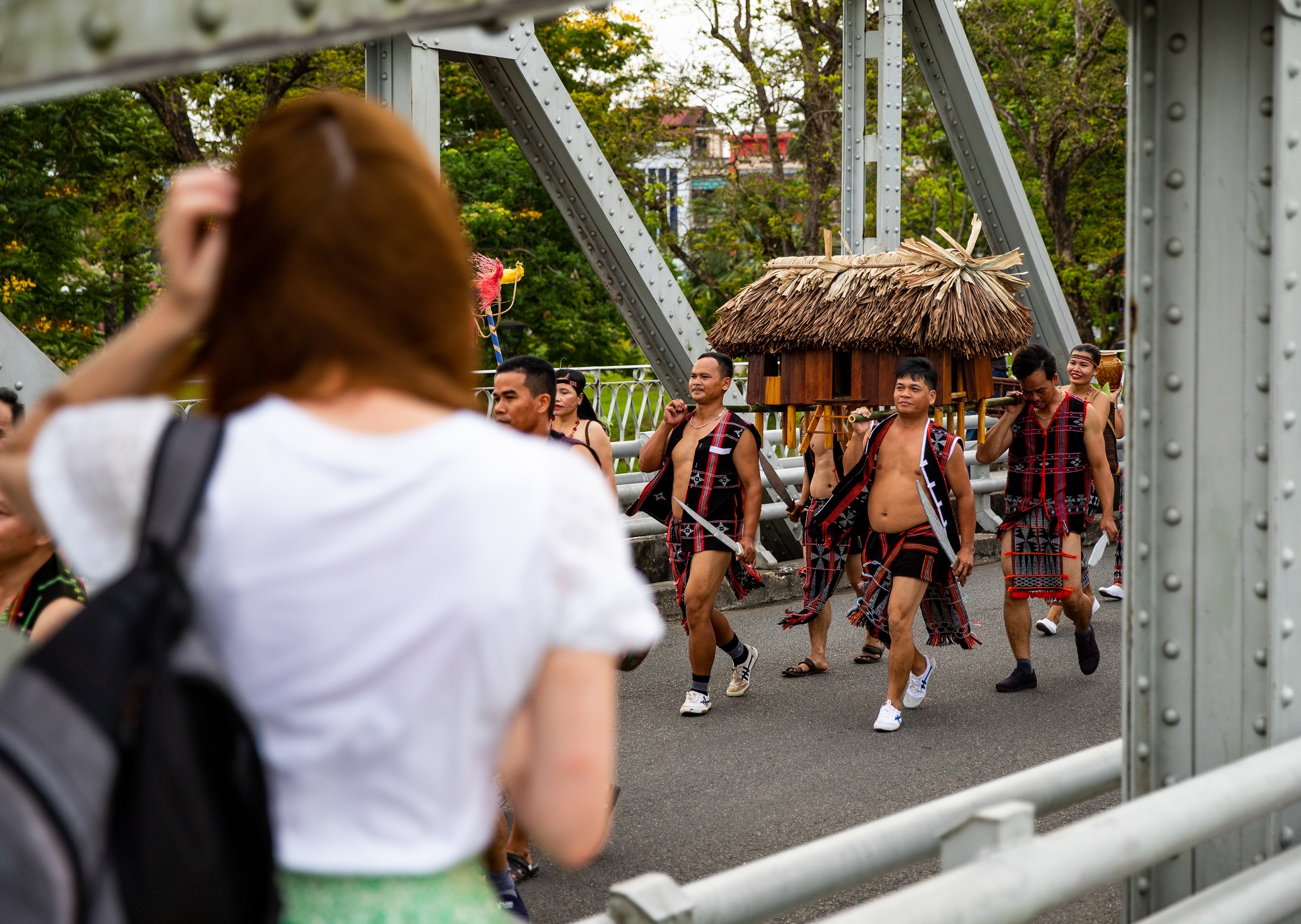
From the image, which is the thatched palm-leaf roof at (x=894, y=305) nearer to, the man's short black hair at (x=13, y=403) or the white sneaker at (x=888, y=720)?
the white sneaker at (x=888, y=720)

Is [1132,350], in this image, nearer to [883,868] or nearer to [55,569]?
[883,868]

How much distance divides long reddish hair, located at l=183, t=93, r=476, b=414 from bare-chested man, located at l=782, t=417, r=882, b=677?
6794 millimetres

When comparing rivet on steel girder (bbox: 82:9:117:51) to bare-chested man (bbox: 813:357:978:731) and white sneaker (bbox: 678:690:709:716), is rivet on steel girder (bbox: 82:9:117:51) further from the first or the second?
white sneaker (bbox: 678:690:709:716)

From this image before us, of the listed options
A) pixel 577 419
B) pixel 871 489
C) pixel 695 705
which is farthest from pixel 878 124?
pixel 695 705

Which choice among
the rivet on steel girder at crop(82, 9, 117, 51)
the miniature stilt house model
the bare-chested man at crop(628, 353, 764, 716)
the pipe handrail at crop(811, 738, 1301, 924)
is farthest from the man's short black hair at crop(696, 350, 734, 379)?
the rivet on steel girder at crop(82, 9, 117, 51)

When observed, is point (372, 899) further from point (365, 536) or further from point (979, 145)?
point (979, 145)

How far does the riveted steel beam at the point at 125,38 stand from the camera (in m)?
1.24

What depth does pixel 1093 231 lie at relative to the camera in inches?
984

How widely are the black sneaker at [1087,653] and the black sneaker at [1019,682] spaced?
1.39 feet

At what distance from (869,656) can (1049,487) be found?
1495mm

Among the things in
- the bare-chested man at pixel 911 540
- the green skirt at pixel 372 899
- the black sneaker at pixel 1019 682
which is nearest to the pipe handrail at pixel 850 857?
the green skirt at pixel 372 899

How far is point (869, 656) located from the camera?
8.65 m

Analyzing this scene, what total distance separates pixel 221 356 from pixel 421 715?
1.29 ft

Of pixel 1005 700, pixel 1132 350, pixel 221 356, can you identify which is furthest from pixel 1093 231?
pixel 221 356
